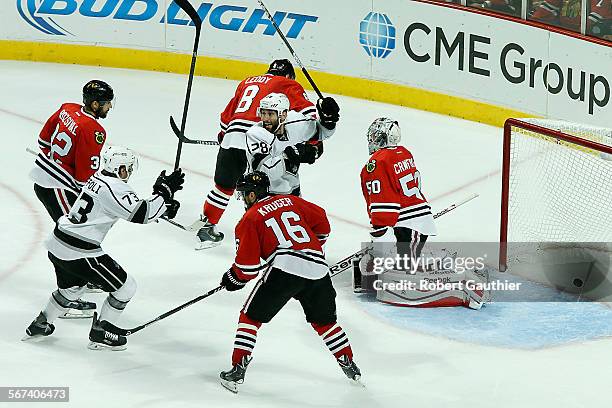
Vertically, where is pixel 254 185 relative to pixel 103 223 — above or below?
above

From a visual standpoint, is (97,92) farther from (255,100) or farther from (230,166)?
(230,166)

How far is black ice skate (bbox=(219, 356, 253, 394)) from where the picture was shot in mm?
5191

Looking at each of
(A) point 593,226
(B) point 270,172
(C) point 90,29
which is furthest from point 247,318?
(C) point 90,29

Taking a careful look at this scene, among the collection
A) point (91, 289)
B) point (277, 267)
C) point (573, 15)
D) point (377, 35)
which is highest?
point (573, 15)

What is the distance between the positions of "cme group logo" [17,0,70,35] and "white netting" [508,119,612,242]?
501cm

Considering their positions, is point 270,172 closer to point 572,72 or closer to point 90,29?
point 572,72

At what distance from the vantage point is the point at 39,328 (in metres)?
5.65

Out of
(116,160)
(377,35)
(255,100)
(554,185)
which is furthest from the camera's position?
(377,35)

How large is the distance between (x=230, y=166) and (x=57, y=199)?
115 centimetres

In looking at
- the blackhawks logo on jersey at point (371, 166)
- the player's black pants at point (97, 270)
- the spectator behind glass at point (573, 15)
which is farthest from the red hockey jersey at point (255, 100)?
the spectator behind glass at point (573, 15)

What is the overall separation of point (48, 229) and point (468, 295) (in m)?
2.49

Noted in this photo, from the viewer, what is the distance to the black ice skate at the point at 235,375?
5191mm

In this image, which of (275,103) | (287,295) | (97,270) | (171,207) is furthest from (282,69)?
(287,295)

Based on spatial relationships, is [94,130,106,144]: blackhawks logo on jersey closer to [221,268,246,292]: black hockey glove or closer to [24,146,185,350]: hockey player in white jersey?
[24,146,185,350]: hockey player in white jersey
